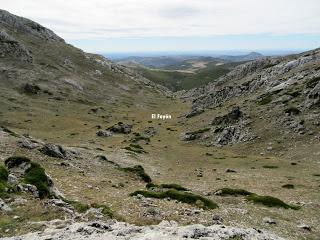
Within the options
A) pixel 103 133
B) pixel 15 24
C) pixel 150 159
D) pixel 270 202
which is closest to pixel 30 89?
pixel 103 133

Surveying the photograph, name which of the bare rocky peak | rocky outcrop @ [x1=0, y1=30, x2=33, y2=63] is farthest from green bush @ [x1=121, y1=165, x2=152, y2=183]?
the bare rocky peak

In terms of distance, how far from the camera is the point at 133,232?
1881 centimetres

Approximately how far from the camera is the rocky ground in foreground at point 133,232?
18003 mm

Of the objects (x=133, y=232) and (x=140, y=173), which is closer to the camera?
(x=133, y=232)

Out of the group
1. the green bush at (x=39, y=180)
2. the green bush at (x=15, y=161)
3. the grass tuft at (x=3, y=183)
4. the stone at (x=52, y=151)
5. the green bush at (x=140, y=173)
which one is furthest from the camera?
the stone at (x=52, y=151)

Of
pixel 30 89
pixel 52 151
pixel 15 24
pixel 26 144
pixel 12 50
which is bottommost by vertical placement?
pixel 30 89

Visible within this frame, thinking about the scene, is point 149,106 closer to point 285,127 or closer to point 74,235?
point 285,127

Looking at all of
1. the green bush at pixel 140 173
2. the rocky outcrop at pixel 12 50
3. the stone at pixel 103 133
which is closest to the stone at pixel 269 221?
the green bush at pixel 140 173

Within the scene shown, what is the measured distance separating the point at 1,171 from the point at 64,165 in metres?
13.2

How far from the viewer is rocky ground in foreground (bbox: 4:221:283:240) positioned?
1800 centimetres

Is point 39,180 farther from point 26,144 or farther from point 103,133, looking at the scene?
point 103,133

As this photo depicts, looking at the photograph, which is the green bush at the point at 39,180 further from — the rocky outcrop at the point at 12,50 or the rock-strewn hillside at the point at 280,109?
the rocky outcrop at the point at 12,50

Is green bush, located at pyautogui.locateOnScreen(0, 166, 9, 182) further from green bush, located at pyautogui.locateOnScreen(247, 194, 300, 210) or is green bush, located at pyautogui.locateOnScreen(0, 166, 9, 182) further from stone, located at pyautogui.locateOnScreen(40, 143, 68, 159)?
green bush, located at pyautogui.locateOnScreen(247, 194, 300, 210)

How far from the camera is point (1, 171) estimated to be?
2608 centimetres
